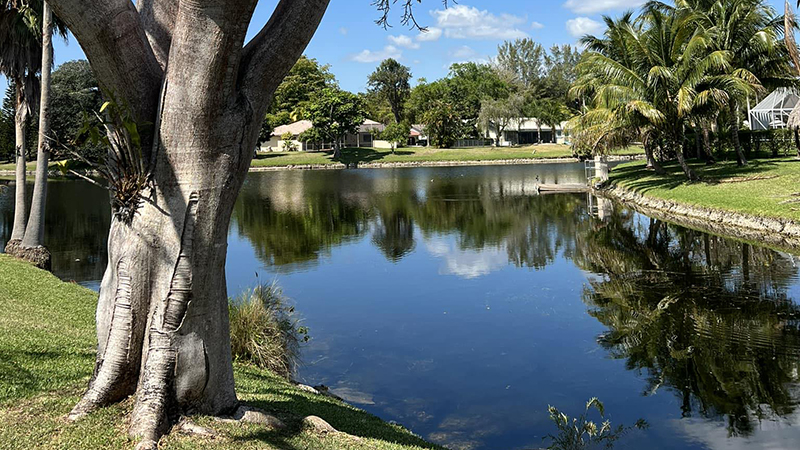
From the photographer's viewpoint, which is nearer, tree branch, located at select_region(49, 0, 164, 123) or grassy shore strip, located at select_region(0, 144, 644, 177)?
tree branch, located at select_region(49, 0, 164, 123)

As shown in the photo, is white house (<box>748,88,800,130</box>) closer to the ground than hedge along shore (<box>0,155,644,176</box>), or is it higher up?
higher up

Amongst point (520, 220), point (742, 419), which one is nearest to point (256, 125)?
point (742, 419)

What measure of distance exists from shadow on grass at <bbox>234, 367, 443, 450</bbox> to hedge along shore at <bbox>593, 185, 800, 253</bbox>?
Answer: 1364 centimetres

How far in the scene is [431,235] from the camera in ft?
78.2

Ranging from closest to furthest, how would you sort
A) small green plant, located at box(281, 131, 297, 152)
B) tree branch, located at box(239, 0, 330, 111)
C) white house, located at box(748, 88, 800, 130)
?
1. tree branch, located at box(239, 0, 330, 111)
2. white house, located at box(748, 88, 800, 130)
3. small green plant, located at box(281, 131, 297, 152)

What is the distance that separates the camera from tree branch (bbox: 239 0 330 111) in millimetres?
4734

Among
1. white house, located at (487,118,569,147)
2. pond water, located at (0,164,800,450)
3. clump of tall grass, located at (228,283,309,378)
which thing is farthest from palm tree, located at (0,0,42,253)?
white house, located at (487,118,569,147)

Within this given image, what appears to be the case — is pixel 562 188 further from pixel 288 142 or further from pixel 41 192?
pixel 288 142

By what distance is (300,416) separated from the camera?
5.82 metres

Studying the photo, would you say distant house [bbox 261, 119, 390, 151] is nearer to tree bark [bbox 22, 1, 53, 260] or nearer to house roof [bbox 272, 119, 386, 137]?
house roof [bbox 272, 119, 386, 137]

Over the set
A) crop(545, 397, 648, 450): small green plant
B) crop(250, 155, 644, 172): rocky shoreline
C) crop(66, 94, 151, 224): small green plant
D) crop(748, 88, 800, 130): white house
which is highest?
crop(748, 88, 800, 130): white house

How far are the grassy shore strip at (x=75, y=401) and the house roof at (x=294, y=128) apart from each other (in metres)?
69.8

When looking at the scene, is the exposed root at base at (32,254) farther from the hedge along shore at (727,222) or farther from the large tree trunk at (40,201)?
the hedge along shore at (727,222)

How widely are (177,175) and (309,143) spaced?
254ft
